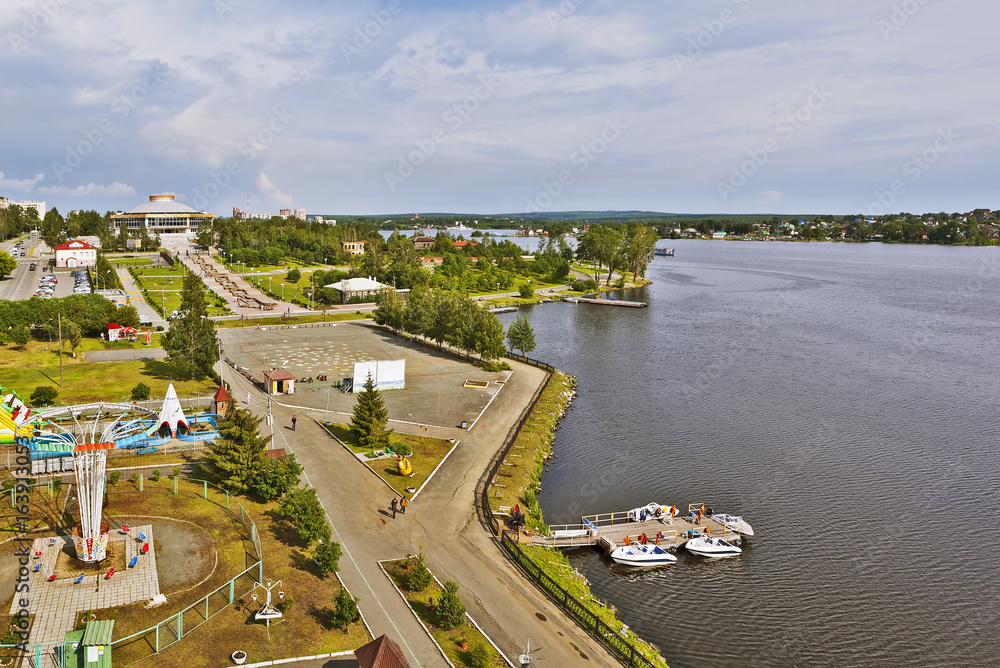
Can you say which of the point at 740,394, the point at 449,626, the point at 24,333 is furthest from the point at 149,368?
the point at 740,394

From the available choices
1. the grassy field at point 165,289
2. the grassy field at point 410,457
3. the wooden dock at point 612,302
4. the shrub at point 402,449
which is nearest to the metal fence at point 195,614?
the grassy field at point 410,457

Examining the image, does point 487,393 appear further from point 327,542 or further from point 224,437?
point 327,542

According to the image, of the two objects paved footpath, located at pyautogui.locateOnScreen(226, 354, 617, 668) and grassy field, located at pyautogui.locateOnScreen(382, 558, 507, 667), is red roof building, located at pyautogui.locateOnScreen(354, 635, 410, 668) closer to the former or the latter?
paved footpath, located at pyautogui.locateOnScreen(226, 354, 617, 668)

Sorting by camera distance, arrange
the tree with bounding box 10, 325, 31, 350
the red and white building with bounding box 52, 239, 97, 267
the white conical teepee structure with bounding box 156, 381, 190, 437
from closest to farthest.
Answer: the white conical teepee structure with bounding box 156, 381, 190, 437, the tree with bounding box 10, 325, 31, 350, the red and white building with bounding box 52, 239, 97, 267

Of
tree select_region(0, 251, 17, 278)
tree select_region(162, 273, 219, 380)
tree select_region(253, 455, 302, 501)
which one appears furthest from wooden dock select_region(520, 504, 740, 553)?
tree select_region(0, 251, 17, 278)

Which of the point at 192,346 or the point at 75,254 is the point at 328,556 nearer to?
the point at 192,346
